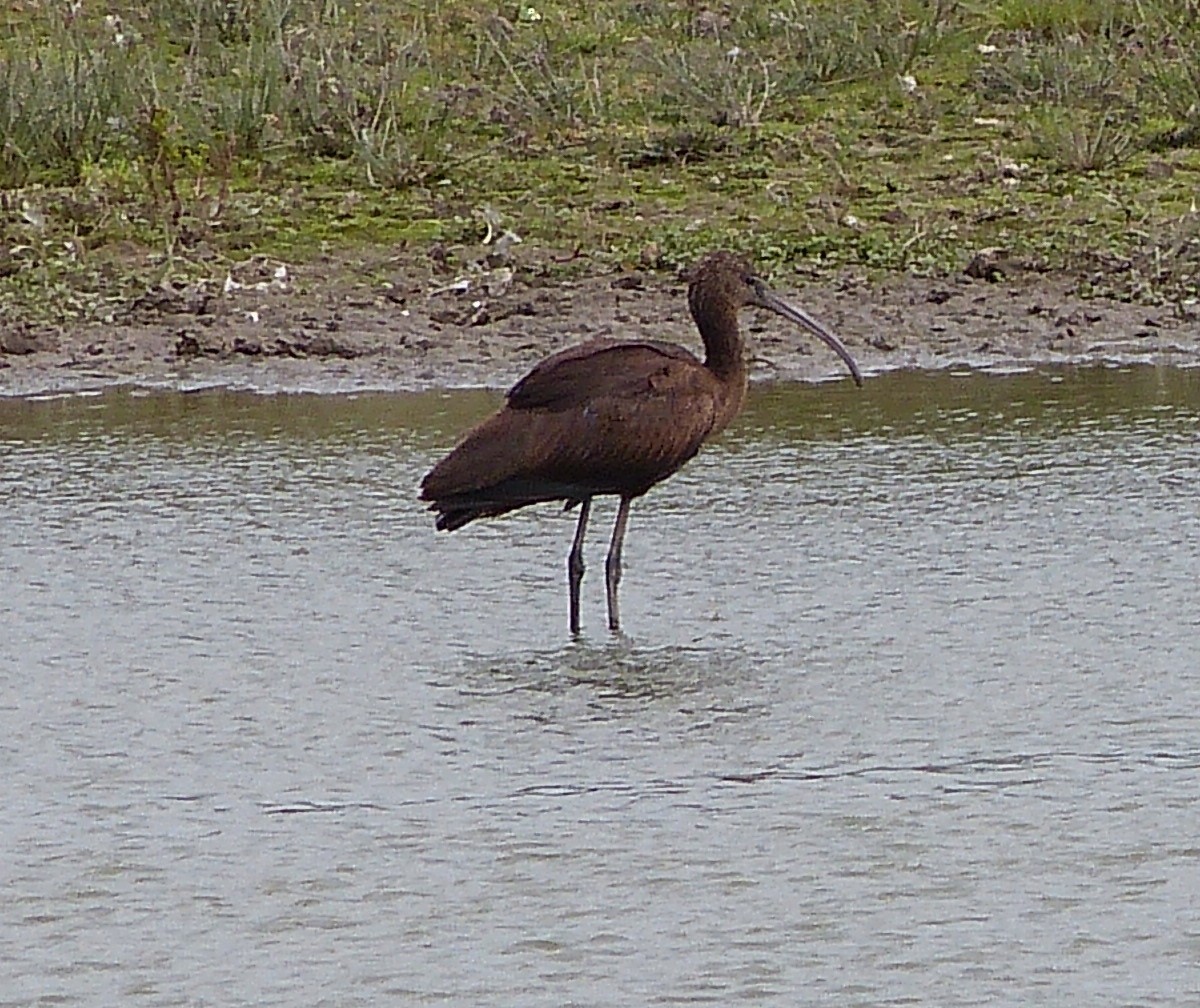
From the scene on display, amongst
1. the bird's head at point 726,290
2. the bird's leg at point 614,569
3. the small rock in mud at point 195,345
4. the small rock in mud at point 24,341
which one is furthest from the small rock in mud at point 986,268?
the bird's leg at point 614,569

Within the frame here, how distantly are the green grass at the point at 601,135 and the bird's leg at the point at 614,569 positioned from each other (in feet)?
15.3

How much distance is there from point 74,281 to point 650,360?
5.04 m

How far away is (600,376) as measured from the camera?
7.98 meters

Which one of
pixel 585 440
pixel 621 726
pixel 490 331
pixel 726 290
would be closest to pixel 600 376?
pixel 585 440

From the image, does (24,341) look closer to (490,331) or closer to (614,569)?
(490,331)

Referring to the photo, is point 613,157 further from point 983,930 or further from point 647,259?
point 983,930

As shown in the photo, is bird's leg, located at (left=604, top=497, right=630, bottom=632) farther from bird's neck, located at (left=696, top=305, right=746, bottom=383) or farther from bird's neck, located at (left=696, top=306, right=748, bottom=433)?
bird's neck, located at (left=696, top=305, right=746, bottom=383)

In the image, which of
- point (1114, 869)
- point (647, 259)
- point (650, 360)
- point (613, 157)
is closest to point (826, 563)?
point (650, 360)

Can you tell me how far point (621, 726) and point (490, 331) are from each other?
547 centimetres

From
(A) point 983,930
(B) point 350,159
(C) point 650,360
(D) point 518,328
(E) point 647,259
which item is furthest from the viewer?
(B) point 350,159

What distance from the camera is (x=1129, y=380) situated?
11.2 m

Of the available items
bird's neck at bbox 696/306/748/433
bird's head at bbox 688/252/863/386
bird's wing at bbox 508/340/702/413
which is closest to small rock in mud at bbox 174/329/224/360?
bird's head at bbox 688/252/863/386

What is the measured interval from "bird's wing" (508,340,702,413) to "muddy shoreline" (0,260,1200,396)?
337 centimetres

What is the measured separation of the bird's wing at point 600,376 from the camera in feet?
26.0
